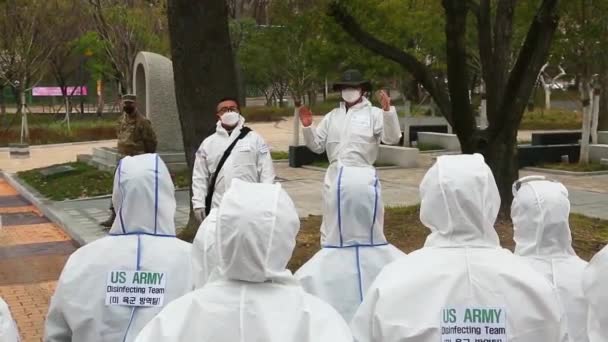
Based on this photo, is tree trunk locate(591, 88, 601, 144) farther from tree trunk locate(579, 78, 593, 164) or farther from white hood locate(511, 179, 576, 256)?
white hood locate(511, 179, 576, 256)

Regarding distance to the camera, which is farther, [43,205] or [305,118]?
[43,205]

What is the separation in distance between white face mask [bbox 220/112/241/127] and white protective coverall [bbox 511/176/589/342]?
13.4 feet

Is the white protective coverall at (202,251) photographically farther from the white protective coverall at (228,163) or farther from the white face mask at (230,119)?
the white face mask at (230,119)

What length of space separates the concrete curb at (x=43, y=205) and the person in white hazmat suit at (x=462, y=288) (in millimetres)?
8104

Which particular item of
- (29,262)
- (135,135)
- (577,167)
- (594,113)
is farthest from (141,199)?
(594,113)

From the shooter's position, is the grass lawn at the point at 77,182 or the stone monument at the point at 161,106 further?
the stone monument at the point at 161,106

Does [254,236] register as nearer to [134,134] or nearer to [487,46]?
[487,46]

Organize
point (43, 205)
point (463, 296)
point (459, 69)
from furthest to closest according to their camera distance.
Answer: point (43, 205) < point (459, 69) < point (463, 296)

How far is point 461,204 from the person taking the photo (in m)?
2.98

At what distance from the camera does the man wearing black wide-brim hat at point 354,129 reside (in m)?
8.01

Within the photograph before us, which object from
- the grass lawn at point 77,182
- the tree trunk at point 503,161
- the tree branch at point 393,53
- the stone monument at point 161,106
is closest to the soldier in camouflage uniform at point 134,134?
the grass lawn at point 77,182

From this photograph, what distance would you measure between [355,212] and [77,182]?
43.3 ft

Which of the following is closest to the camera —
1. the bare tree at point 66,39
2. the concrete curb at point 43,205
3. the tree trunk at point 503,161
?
the tree trunk at point 503,161

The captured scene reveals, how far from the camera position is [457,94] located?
32.4ft
